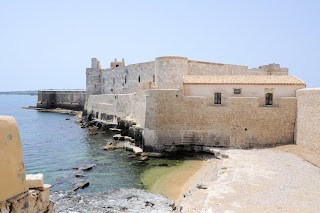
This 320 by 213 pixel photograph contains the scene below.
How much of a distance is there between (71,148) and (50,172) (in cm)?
672

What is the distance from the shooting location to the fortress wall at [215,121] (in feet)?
57.0

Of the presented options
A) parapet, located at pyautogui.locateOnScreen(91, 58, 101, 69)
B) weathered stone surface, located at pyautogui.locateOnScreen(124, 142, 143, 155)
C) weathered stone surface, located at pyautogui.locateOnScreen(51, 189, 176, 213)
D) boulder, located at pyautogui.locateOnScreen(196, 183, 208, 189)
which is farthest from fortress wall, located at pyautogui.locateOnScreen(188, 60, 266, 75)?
parapet, located at pyautogui.locateOnScreen(91, 58, 101, 69)

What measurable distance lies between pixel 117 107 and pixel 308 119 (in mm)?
18893

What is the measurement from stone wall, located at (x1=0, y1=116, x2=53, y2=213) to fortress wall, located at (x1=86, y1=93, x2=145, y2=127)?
15275 millimetres

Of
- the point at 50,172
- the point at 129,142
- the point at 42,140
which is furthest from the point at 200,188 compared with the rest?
the point at 42,140

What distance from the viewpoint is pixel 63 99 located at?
2350 inches

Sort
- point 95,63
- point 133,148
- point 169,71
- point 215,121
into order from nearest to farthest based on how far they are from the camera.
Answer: point 215,121, point 133,148, point 169,71, point 95,63

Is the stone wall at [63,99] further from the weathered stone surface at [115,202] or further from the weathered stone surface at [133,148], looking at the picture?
the weathered stone surface at [115,202]

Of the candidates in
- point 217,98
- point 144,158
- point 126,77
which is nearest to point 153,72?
point 126,77

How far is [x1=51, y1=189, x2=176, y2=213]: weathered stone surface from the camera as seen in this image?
1009 centimetres

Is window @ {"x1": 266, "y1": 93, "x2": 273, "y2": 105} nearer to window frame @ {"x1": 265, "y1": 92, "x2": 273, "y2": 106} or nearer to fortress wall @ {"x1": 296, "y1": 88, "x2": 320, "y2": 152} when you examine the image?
window frame @ {"x1": 265, "y1": 92, "x2": 273, "y2": 106}

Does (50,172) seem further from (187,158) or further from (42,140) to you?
(42,140)

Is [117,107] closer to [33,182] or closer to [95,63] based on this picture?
[95,63]

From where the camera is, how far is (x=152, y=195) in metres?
11.6
